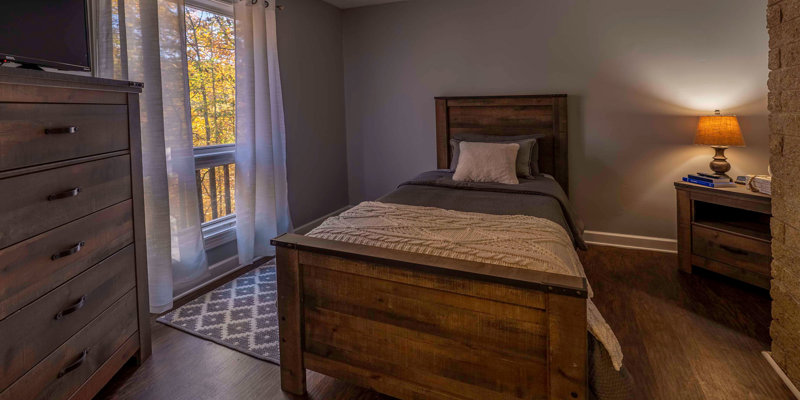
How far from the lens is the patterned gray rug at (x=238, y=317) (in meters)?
2.08

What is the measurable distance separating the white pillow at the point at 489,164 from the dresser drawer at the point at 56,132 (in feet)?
7.16

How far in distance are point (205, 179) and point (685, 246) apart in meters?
3.43

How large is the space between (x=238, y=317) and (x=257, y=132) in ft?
4.76

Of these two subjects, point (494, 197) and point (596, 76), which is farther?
point (596, 76)

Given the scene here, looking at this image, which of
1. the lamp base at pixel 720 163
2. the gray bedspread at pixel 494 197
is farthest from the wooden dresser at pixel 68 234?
the lamp base at pixel 720 163

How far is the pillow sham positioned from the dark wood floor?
1.04 metres

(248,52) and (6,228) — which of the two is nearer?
(6,228)

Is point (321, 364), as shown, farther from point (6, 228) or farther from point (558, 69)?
point (558, 69)

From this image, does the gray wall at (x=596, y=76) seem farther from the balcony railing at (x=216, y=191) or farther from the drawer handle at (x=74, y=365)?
the drawer handle at (x=74, y=365)

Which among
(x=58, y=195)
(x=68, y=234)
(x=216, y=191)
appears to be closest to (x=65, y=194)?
(x=58, y=195)

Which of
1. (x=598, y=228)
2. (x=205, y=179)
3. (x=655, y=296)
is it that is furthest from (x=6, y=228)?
(x=598, y=228)

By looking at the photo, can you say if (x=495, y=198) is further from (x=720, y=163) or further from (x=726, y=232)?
(x=720, y=163)

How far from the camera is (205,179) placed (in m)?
2.98

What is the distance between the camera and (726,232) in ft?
8.41
